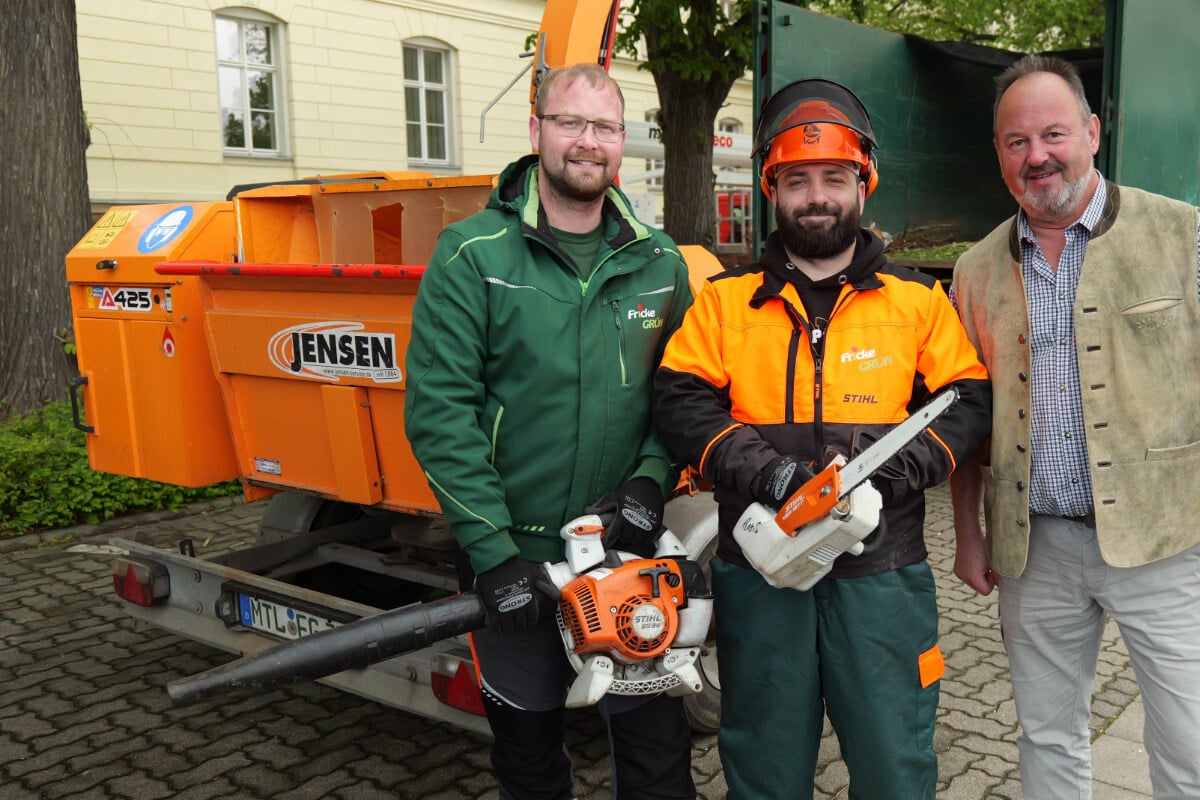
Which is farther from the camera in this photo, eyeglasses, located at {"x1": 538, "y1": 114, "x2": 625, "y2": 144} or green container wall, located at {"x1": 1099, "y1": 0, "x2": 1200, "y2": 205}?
green container wall, located at {"x1": 1099, "y1": 0, "x2": 1200, "y2": 205}

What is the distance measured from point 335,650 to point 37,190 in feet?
20.0

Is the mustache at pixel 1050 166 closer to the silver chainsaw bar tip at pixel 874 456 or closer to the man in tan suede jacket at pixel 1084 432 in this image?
the man in tan suede jacket at pixel 1084 432

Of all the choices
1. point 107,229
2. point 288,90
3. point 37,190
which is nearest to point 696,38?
point 37,190

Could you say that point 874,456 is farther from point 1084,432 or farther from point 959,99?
point 959,99

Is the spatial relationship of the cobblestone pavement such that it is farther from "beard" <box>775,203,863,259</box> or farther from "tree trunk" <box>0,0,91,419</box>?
"tree trunk" <box>0,0,91,419</box>

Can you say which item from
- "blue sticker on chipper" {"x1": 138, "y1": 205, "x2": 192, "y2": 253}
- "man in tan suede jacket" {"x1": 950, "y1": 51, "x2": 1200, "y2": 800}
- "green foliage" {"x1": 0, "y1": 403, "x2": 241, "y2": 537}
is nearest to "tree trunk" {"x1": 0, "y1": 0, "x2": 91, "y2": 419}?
"green foliage" {"x1": 0, "y1": 403, "x2": 241, "y2": 537}

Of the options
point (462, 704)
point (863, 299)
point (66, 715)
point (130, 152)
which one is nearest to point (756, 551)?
point (863, 299)

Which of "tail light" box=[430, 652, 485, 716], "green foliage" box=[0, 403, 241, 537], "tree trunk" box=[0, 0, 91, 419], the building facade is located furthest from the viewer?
the building facade

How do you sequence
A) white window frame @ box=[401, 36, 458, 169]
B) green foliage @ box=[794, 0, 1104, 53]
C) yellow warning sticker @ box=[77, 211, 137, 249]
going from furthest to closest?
white window frame @ box=[401, 36, 458, 169] < green foliage @ box=[794, 0, 1104, 53] < yellow warning sticker @ box=[77, 211, 137, 249]

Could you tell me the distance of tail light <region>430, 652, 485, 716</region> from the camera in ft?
9.84

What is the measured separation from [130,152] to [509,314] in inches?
479

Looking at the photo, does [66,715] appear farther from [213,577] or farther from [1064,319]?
[1064,319]

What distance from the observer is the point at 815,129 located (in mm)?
2387

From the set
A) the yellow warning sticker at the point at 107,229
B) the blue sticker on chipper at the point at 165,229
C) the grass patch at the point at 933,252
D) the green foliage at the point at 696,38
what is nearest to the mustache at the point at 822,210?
the blue sticker on chipper at the point at 165,229
